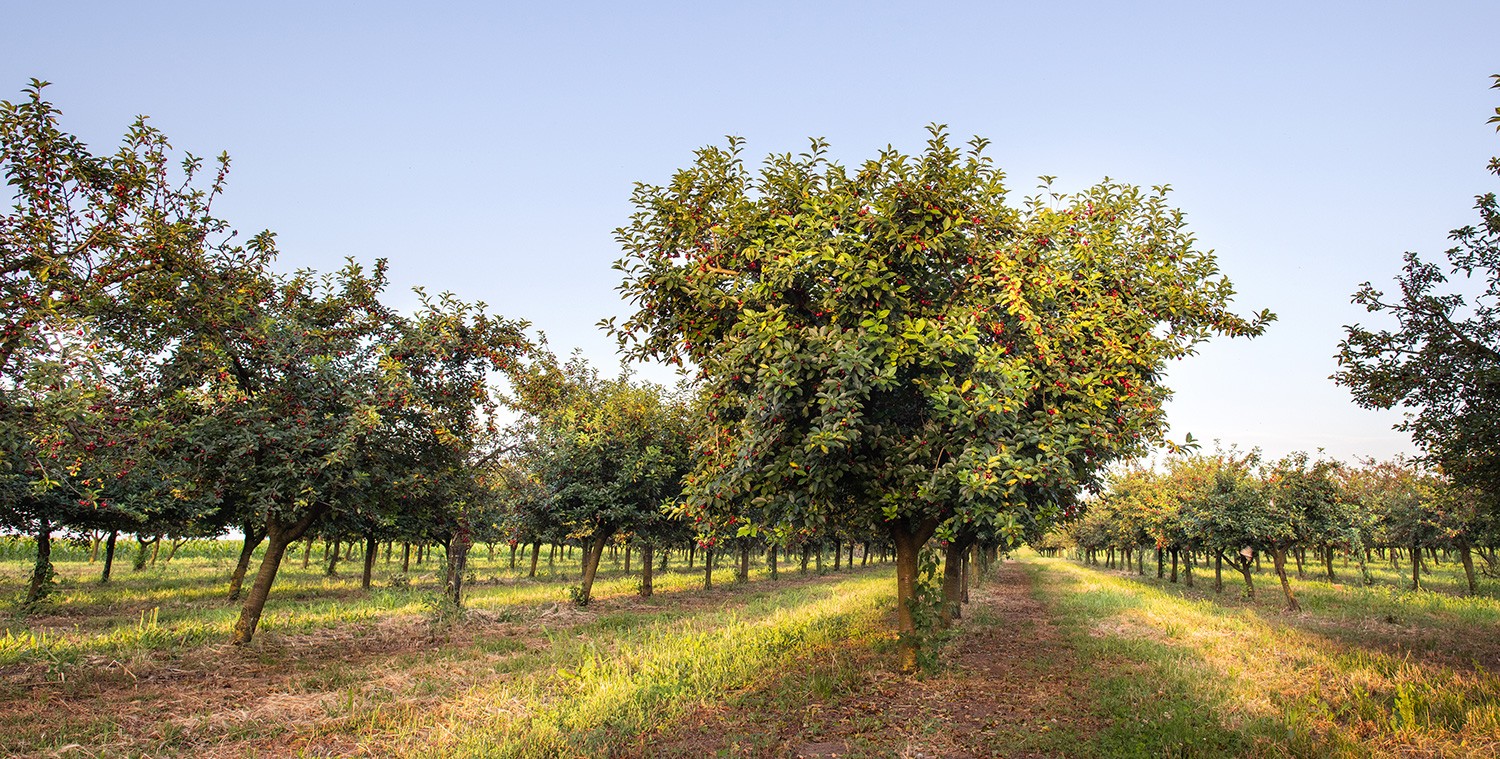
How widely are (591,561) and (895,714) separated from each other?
61.9 ft

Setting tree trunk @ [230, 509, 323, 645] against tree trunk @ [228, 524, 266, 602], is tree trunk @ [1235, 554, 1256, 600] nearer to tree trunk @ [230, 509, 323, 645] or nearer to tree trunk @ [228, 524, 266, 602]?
tree trunk @ [230, 509, 323, 645]

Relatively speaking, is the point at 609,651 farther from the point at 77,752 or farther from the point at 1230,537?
the point at 1230,537

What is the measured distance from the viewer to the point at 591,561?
2627cm

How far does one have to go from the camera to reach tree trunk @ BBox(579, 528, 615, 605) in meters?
25.5

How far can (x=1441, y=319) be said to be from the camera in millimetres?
12883

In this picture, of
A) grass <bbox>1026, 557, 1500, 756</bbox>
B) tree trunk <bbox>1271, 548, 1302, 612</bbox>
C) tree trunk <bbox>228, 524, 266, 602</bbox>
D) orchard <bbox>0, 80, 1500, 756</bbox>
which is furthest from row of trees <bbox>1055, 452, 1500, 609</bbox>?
tree trunk <bbox>228, 524, 266, 602</bbox>

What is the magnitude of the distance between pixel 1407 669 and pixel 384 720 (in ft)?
59.6

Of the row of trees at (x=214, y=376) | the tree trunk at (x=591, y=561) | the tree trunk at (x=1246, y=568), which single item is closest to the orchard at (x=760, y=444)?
the row of trees at (x=214, y=376)

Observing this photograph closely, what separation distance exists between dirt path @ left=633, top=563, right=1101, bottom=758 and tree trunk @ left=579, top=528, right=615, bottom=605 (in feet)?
47.2

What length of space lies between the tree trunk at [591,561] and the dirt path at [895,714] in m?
14.4

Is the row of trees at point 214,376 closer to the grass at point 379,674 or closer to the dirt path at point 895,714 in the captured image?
the grass at point 379,674

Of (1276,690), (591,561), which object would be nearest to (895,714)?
(1276,690)

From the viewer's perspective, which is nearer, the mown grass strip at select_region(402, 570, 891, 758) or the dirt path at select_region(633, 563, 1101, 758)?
the mown grass strip at select_region(402, 570, 891, 758)

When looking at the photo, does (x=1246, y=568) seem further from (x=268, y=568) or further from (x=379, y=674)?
(x=268, y=568)
